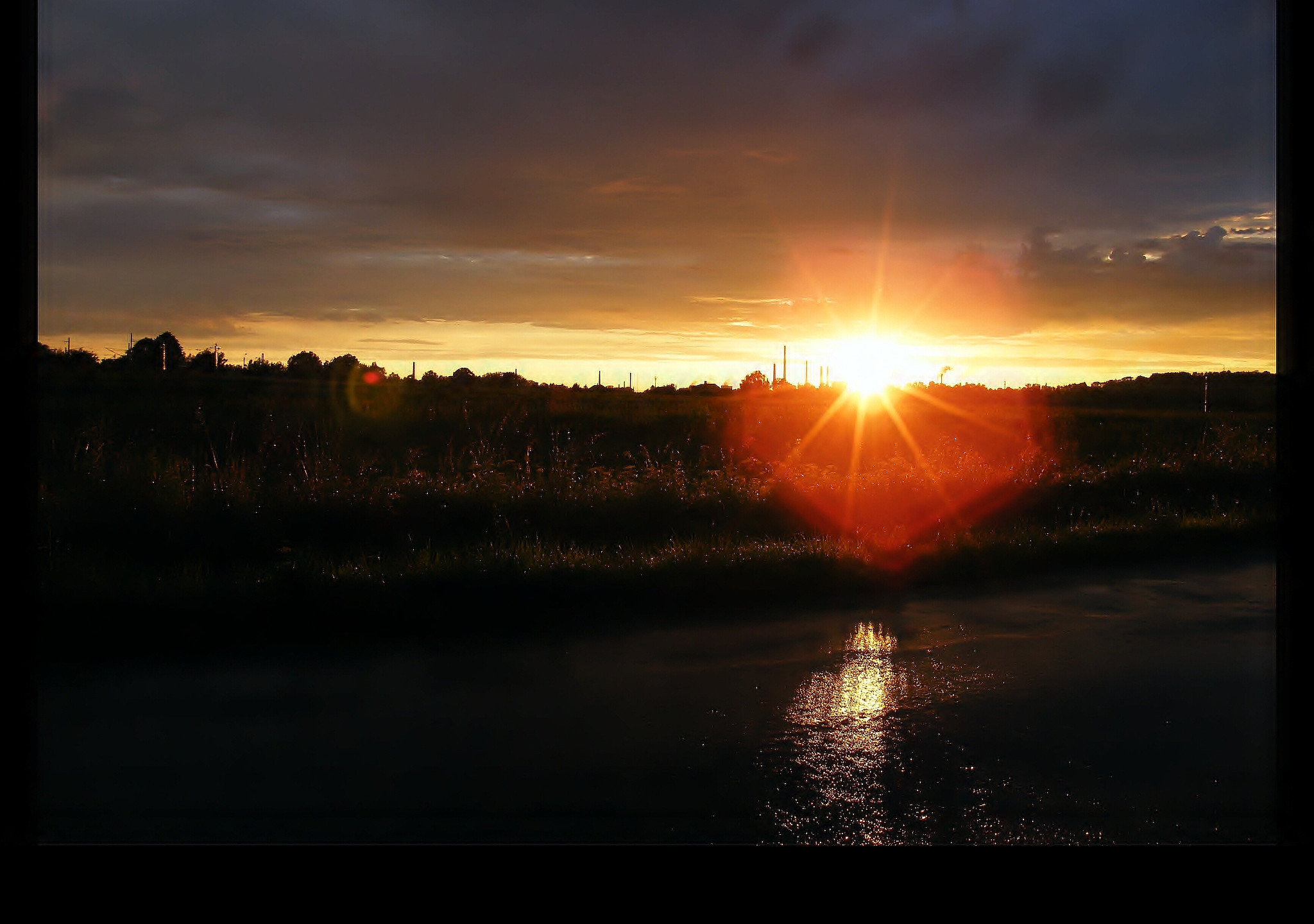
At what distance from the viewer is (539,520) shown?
10203 millimetres

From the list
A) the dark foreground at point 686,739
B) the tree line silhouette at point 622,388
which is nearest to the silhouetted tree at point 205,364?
the tree line silhouette at point 622,388

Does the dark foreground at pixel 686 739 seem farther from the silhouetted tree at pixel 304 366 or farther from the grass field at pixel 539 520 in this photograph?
the silhouetted tree at pixel 304 366

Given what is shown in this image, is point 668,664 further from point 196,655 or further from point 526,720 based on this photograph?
point 196,655

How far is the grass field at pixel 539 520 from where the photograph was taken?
6730 millimetres

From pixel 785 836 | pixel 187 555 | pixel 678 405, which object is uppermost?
pixel 678 405

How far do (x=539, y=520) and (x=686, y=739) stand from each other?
6042 millimetres

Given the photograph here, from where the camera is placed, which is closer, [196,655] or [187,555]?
[196,655]

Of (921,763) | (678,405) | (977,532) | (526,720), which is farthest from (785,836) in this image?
(678,405)

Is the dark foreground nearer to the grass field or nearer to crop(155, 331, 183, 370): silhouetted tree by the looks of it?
the grass field

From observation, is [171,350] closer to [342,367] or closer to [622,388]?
[342,367]

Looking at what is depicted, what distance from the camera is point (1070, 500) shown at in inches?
498

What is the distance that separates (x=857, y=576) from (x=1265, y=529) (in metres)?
6.09

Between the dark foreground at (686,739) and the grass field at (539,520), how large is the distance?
2.71 ft

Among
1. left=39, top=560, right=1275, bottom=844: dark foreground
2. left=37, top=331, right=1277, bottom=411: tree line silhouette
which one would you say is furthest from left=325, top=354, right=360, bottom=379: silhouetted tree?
left=39, top=560, right=1275, bottom=844: dark foreground
